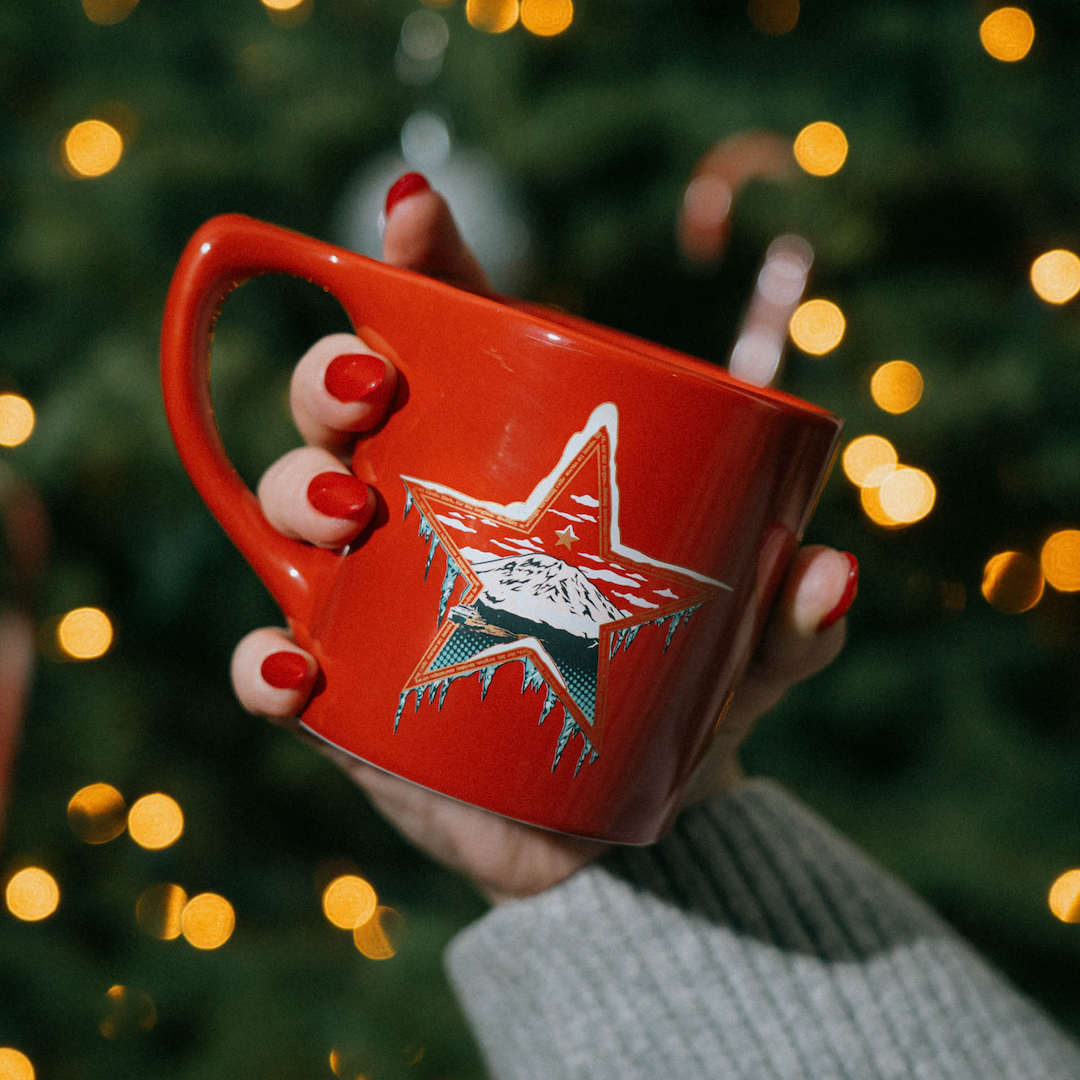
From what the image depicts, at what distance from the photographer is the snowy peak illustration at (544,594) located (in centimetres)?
41

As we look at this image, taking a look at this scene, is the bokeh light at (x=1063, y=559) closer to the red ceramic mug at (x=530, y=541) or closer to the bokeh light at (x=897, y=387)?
the bokeh light at (x=897, y=387)

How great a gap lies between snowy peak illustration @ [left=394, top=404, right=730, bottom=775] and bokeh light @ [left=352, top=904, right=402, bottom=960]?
0.64 meters

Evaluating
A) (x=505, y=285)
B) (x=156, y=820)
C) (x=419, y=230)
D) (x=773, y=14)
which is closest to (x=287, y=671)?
(x=419, y=230)

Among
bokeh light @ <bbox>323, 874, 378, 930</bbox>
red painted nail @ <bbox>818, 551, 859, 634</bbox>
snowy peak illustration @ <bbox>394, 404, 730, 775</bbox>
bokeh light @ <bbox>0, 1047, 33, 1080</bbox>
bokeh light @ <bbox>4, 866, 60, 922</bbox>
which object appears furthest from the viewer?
bokeh light @ <bbox>323, 874, 378, 930</bbox>

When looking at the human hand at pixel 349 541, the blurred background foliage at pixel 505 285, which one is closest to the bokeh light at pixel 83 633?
the blurred background foliage at pixel 505 285

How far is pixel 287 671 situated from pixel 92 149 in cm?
66

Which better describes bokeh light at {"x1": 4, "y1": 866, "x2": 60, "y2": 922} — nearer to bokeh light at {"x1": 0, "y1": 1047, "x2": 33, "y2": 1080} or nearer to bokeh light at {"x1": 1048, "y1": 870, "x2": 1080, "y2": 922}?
bokeh light at {"x1": 0, "y1": 1047, "x2": 33, "y2": 1080}

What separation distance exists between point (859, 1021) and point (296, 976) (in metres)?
0.62

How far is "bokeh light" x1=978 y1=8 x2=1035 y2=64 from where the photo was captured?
0.89 metres

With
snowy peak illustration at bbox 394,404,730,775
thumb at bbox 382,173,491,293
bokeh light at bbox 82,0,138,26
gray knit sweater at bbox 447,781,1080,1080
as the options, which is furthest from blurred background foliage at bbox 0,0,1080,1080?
snowy peak illustration at bbox 394,404,730,775

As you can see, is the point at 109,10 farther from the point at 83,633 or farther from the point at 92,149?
the point at 83,633

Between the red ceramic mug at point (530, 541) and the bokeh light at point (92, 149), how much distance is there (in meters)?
0.50

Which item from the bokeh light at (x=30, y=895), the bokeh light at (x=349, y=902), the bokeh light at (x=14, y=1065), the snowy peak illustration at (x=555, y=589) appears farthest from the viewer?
the bokeh light at (x=349, y=902)

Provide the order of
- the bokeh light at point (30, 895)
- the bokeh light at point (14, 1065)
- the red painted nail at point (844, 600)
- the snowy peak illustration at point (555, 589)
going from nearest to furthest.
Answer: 1. the snowy peak illustration at point (555, 589)
2. the red painted nail at point (844, 600)
3. the bokeh light at point (14, 1065)
4. the bokeh light at point (30, 895)
